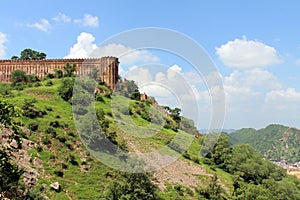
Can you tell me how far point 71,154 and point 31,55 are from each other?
61.4 m

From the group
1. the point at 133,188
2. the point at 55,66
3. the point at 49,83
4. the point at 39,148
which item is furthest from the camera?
the point at 55,66

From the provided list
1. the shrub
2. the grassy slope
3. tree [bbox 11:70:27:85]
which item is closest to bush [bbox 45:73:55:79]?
tree [bbox 11:70:27:85]

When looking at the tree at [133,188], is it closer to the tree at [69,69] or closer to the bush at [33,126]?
the bush at [33,126]

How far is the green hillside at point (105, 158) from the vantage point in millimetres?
36906

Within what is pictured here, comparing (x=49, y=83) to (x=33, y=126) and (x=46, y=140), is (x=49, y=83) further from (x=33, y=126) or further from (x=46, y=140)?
(x=46, y=140)

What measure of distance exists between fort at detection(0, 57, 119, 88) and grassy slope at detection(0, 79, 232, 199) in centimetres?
2311

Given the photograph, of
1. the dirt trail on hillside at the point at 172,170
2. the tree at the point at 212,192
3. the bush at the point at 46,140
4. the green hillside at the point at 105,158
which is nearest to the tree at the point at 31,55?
the green hillside at the point at 105,158

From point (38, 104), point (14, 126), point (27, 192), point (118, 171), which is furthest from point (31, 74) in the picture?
point (14, 126)

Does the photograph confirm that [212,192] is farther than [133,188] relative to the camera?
Yes

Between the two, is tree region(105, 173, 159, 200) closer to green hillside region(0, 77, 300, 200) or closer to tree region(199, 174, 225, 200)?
green hillside region(0, 77, 300, 200)

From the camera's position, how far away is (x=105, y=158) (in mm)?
45562

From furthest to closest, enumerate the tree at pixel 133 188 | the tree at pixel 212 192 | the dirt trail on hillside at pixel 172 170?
the dirt trail on hillside at pixel 172 170 < the tree at pixel 212 192 < the tree at pixel 133 188

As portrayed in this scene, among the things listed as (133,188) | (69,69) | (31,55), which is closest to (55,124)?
(133,188)

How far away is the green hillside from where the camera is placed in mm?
36906
